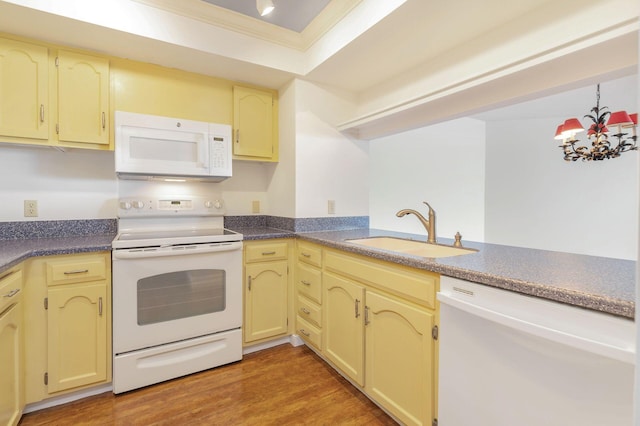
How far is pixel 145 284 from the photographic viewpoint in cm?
182

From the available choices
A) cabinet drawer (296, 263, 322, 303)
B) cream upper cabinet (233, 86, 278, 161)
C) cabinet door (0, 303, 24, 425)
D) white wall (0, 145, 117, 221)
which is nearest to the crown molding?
cream upper cabinet (233, 86, 278, 161)

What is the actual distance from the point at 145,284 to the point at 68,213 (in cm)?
87

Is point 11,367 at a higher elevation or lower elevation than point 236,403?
higher

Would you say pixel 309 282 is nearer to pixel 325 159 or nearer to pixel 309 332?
pixel 309 332

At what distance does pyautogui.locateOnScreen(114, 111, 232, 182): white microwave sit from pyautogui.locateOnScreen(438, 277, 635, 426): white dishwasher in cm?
173

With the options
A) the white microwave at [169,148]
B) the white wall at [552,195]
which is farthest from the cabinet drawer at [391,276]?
the white wall at [552,195]

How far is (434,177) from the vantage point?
13.9 ft

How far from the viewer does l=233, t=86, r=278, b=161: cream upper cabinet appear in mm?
2463

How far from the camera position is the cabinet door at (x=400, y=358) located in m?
1.30

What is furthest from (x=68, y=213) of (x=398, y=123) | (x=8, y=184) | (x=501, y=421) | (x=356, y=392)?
(x=501, y=421)

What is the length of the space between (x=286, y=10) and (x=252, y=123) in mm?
879

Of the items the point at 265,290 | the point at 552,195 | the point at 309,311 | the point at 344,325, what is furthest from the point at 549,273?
the point at 552,195

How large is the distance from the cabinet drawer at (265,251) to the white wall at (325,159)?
1.01ft

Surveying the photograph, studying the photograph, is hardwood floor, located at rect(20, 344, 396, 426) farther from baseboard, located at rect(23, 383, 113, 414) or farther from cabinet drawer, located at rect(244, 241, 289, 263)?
cabinet drawer, located at rect(244, 241, 289, 263)
